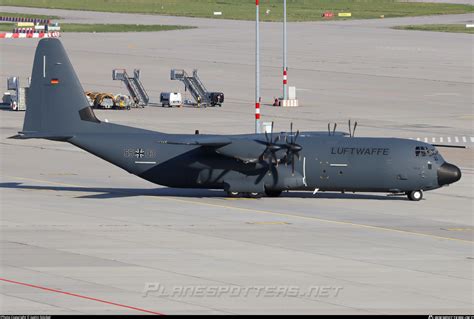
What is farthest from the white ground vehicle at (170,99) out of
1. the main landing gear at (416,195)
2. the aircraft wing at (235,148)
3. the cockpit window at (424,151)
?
the cockpit window at (424,151)

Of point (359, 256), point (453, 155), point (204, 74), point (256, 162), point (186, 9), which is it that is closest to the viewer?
point (359, 256)

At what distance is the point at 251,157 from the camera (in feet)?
165

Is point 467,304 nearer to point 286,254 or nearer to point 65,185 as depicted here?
point 286,254

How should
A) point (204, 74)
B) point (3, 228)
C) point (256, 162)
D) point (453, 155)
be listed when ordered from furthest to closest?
point (204, 74)
point (453, 155)
point (256, 162)
point (3, 228)

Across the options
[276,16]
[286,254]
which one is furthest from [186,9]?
[286,254]

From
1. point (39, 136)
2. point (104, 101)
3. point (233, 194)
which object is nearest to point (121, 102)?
point (104, 101)

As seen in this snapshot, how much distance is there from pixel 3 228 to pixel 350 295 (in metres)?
16.6

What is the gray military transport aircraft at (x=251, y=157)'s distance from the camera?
1966 inches

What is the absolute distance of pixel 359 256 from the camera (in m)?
38.4

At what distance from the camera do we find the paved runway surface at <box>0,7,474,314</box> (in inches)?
1250

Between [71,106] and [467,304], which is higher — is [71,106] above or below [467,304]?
above

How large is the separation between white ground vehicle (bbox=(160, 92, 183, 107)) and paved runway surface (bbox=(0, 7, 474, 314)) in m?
1.64

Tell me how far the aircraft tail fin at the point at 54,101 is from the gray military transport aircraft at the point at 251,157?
0.05 m

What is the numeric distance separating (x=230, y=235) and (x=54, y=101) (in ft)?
45.3
